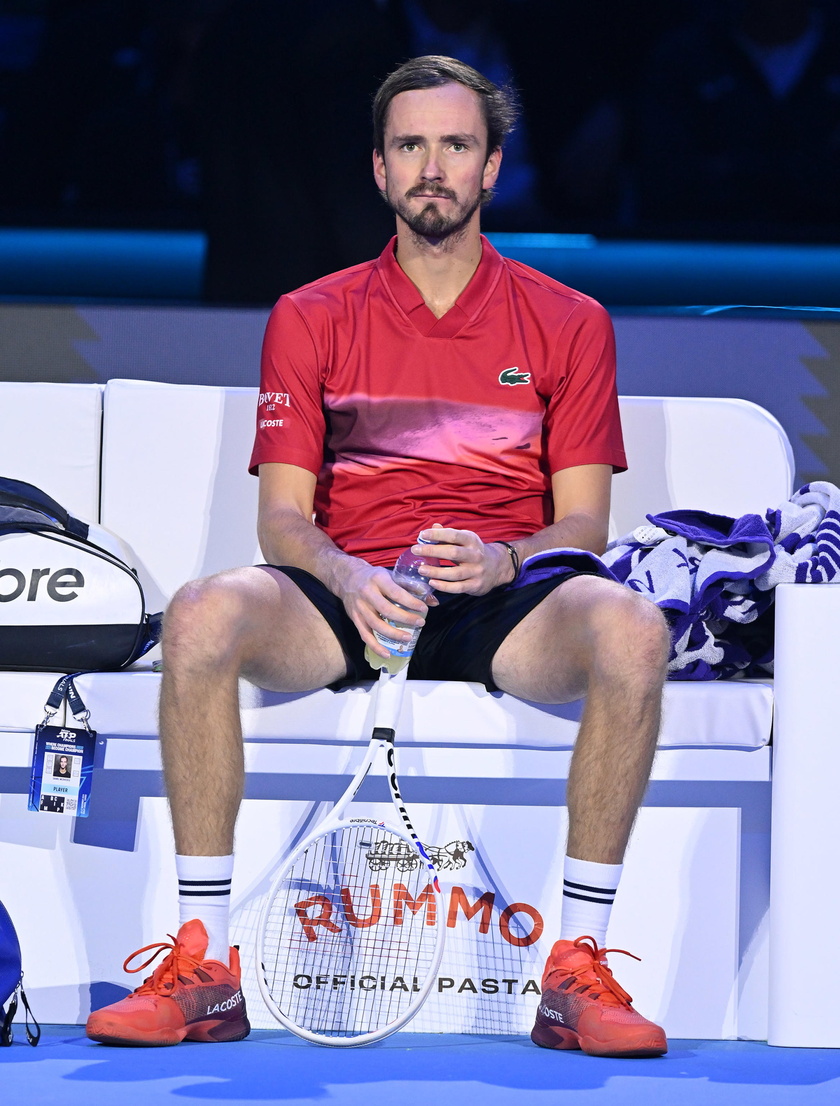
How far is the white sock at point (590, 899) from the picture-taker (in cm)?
204

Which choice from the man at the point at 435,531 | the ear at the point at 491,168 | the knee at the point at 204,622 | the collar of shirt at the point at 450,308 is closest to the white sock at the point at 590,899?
the man at the point at 435,531

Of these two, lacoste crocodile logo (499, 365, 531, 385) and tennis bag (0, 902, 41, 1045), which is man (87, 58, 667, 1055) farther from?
tennis bag (0, 902, 41, 1045)

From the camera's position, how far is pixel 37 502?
262 cm

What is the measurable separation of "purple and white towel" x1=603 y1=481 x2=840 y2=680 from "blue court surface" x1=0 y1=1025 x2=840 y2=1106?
65 cm

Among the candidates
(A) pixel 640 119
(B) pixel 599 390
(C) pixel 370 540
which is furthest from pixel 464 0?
(C) pixel 370 540

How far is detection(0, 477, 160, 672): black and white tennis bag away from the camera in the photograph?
243 cm

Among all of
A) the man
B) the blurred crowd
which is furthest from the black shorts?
the blurred crowd

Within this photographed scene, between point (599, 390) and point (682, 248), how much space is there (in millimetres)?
→ 1186

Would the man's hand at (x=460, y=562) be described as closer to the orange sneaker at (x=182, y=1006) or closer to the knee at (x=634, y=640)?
the knee at (x=634, y=640)

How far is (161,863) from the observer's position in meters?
2.38

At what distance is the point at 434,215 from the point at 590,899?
1.26 meters

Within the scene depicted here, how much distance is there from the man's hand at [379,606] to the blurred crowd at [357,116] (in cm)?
161

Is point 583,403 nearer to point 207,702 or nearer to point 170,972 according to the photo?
point 207,702

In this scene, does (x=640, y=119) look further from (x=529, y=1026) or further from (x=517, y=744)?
(x=529, y=1026)
